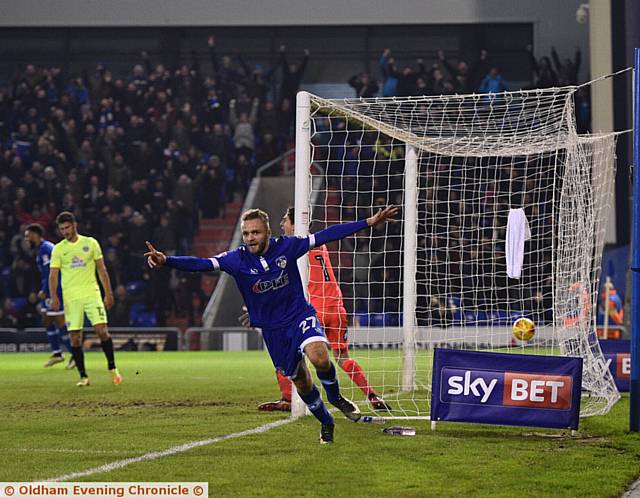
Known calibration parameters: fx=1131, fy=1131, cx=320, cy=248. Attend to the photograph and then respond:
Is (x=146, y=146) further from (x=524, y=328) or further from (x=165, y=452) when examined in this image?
(x=165, y=452)

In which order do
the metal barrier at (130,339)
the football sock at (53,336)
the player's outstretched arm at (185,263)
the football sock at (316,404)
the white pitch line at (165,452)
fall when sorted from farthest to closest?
the metal barrier at (130,339)
the football sock at (53,336)
the football sock at (316,404)
the player's outstretched arm at (185,263)
the white pitch line at (165,452)

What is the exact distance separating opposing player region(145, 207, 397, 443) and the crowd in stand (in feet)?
58.1

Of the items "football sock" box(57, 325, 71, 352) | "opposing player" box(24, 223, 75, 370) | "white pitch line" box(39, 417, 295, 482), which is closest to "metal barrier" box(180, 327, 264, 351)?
"opposing player" box(24, 223, 75, 370)

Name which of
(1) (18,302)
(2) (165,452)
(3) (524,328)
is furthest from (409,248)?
(1) (18,302)

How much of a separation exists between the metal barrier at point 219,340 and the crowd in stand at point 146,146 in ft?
3.86

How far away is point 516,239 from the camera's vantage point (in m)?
10.9

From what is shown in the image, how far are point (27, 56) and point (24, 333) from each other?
11.2 meters

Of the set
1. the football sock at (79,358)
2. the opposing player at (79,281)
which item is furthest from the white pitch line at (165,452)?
the football sock at (79,358)

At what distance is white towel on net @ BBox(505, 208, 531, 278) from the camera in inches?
428

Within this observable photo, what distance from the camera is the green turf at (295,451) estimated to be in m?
6.43

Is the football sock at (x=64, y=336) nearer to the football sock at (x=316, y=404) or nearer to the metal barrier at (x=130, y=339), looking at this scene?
the metal barrier at (x=130, y=339)

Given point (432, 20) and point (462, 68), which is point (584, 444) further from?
point (432, 20)

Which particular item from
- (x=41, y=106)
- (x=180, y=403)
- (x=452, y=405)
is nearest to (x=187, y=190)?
(x=41, y=106)

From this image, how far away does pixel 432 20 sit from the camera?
3120 cm
